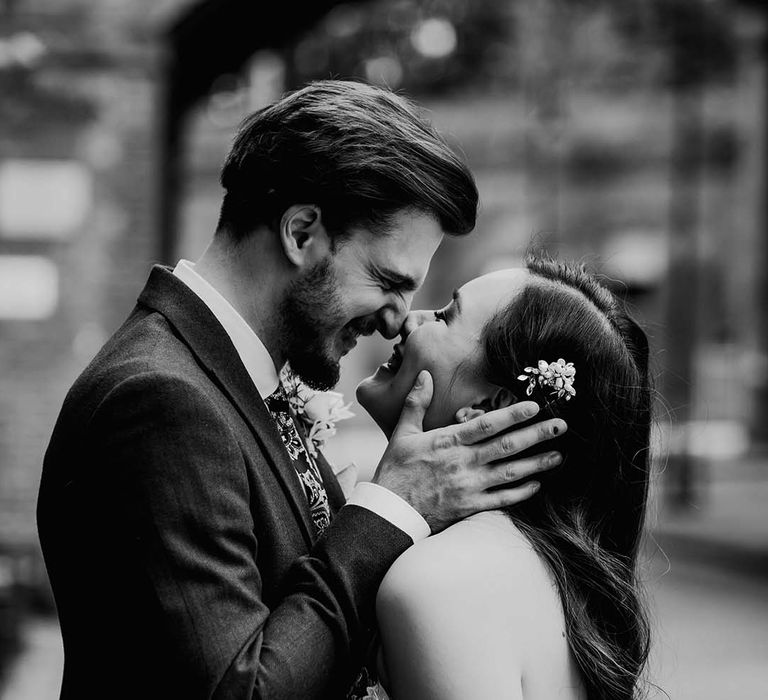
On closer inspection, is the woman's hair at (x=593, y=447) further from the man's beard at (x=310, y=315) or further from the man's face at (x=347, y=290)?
the man's beard at (x=310, y=315)

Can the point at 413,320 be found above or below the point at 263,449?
above

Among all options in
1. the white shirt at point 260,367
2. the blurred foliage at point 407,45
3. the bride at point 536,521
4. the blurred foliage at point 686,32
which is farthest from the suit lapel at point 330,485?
the blurred foliage at point 686,32

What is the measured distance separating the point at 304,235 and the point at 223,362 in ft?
Answer: 1.25

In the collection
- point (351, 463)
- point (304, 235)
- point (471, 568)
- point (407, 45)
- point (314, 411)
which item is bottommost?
point (351, 463)

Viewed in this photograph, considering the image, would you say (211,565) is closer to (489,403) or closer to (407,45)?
(489,403)

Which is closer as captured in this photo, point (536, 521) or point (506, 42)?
point (536, 521)

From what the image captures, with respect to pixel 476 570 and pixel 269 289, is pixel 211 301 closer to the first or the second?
pixel 269 289

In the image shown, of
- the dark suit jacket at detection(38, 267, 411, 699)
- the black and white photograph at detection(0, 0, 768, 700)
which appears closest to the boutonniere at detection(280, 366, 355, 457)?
the black and white photograph at detection(0, 0, 768, 700)

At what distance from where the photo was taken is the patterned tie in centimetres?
232

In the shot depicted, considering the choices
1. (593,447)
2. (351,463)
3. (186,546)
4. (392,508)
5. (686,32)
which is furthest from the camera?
(686,32)

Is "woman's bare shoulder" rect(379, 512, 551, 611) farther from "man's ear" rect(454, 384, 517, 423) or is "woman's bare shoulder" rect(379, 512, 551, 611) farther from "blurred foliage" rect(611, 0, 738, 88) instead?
"blurred foliage" rect(611, 0, 738, 88)

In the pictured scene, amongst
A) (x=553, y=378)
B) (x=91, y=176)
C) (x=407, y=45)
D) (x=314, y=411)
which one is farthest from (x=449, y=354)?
(x=407, y=45)

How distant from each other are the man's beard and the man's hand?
0.28 m

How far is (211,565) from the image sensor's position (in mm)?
1790
